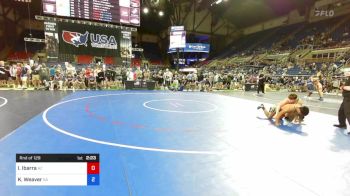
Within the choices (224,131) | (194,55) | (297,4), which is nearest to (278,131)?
(224,131)

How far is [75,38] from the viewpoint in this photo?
18406 millimetres

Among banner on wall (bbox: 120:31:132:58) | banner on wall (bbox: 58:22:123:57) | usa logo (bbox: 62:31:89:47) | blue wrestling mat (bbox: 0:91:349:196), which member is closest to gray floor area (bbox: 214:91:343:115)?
blue wrestling mat (bbox: 0:91:349:196)

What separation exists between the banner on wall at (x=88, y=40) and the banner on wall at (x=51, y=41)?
2.25ft

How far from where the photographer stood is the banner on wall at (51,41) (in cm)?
1683

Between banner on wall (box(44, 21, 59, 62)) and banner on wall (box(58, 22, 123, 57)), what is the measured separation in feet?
2.25

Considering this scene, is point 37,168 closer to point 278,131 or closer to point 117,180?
point 117,180

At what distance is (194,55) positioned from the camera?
133 ft

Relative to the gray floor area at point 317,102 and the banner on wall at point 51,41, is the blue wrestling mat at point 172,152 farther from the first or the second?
the banner on wall at point 51,41

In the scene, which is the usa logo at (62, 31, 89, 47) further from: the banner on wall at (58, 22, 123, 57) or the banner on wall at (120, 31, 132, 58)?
the banner on wall at (120, 31, 132, 58)

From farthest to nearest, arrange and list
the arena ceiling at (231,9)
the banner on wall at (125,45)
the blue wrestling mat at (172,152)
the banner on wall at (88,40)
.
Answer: the arena ceiling at (231,9)
the banner on wall at (125,45)
the banner on wall at (88,40)
the blue wrestling mat at (172,152)

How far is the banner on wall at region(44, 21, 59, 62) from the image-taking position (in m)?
16.8
